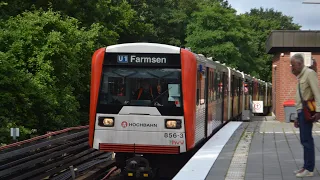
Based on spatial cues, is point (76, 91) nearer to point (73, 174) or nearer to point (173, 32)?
point (73, 174)

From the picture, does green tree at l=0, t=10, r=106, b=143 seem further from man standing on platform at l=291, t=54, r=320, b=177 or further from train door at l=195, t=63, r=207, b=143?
man standing on platform at l=291, t=54, r=320, b=177

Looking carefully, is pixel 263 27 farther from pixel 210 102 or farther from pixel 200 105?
pixel 200 105

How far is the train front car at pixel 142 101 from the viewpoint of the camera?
11609 mm

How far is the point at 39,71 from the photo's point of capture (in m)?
23.9

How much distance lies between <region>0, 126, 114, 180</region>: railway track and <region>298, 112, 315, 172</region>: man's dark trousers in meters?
5.18

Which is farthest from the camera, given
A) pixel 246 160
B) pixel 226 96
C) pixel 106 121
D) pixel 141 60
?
pixel 226 96

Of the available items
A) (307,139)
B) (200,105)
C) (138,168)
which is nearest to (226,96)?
(200,105)

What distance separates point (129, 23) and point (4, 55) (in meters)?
24.6

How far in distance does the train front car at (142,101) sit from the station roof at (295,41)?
13.5 metres

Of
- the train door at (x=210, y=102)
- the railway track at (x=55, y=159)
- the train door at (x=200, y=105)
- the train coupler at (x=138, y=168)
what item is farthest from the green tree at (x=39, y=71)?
the train coupler at (x=138, y=168)

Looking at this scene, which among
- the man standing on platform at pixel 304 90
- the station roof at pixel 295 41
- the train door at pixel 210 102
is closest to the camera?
the man standing on platform at pixel 304 90

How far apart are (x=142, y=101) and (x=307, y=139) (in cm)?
489

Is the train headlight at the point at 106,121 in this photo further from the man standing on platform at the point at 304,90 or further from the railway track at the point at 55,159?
the man standing on platform at the point at 304,90

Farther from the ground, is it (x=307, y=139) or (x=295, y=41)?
(x=295, y=41)
